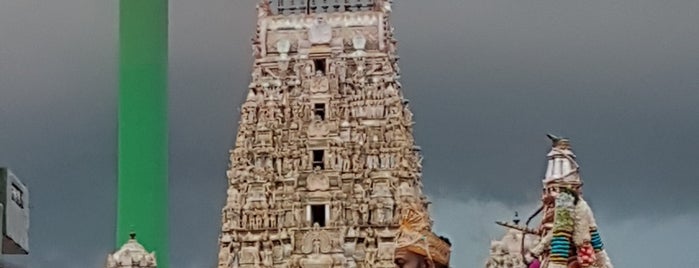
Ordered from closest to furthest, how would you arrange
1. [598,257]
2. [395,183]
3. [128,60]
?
[598,257]
[128,60]
[395,183]

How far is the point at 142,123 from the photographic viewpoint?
48.3m

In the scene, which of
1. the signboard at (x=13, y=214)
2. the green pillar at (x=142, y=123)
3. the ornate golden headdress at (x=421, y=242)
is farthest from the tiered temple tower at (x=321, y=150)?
the ornate golden headdress at (x=421, y=242)

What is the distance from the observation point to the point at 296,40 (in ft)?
198

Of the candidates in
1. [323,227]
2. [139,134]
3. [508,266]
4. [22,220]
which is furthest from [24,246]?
[323,227]

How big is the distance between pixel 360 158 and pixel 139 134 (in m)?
12.0

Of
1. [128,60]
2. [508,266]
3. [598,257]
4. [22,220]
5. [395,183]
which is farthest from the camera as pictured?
[395,183]

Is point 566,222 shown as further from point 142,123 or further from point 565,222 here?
point 142,123

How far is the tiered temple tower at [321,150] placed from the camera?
57.8 meters

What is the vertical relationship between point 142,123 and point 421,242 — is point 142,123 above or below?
above

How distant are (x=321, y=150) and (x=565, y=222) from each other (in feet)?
142

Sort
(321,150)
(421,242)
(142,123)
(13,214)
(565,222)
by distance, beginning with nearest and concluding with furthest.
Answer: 1. (565,222)
2. (421,242)
3. (13,214)
4. (142,123)
5. (321,150)

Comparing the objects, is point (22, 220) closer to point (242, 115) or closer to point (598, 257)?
point (598, 257)

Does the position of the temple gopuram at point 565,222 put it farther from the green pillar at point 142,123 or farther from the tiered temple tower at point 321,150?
the tiered temple tower at point 321,150

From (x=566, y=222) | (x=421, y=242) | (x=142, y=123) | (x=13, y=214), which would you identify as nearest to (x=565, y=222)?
(x=566, y=222)
